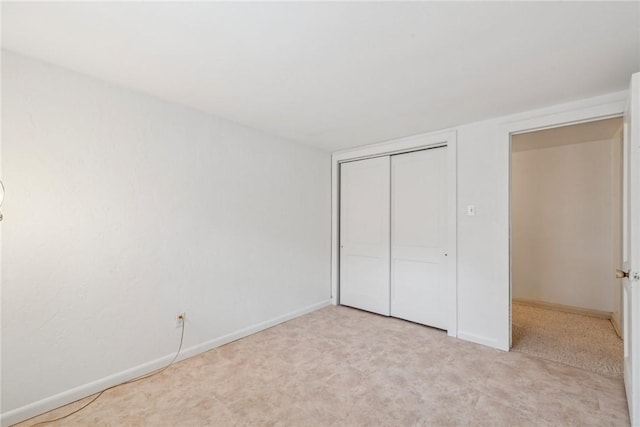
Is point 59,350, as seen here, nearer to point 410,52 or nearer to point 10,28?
point 10,28

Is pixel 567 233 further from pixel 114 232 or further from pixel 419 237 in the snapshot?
pixel 114 232

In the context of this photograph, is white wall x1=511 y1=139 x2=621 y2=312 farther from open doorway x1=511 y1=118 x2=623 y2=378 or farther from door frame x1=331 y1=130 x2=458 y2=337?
door frame x1=331 y1=130 x2=458 y2=337

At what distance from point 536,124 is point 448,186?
3.03 ft

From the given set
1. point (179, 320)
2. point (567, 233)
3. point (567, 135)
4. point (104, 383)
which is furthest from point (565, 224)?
point (104, 383)

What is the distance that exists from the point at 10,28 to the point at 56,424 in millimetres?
2292

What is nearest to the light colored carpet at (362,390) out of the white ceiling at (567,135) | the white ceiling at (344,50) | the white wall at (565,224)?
the white wall at (565,224)

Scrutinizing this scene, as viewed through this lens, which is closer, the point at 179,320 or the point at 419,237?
the point at 179,320

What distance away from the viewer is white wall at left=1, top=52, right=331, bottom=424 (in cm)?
180

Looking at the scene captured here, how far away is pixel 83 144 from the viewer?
6.70ft

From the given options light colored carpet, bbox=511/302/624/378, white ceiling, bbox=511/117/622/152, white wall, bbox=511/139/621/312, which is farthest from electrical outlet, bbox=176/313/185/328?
white wall, bbox=511/139/621/312

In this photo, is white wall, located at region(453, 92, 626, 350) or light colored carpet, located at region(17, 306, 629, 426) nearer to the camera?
light colored carpet, located at region(17, 306, 629, 426)

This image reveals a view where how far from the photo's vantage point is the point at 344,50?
1.69 meters

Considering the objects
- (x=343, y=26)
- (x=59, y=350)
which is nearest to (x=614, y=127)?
(x=343, y=26)

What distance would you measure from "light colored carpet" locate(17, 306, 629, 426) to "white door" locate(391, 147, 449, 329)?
1.91 feet
